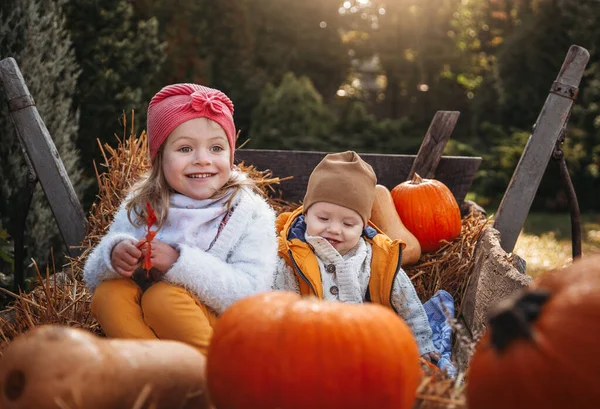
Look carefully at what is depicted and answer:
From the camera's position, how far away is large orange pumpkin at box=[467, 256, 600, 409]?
127cm

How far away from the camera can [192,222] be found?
265 cm

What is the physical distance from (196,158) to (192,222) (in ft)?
0.83

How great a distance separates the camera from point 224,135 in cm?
273

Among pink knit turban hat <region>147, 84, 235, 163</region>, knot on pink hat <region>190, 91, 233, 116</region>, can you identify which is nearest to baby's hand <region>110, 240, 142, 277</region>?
pink knit turban hat <region>147, 84, 235, 163</region>

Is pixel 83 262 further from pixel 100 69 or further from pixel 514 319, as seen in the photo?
pixel 100 69

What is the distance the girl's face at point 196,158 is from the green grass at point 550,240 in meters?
4.54

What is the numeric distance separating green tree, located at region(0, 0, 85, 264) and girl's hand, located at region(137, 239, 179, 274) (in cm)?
180

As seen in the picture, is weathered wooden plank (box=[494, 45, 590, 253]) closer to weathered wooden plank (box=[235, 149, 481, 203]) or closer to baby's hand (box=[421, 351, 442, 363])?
weathered wooden plank (box=[235, 149, 481, 203])

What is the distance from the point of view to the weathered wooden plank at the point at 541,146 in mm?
3525

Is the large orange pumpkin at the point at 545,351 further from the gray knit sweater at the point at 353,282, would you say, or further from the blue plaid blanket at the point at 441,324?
the gray knit sweater at the point at 353,282

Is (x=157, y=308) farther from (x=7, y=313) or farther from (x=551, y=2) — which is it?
(x=551, y=2)

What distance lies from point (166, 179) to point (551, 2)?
1100 cm

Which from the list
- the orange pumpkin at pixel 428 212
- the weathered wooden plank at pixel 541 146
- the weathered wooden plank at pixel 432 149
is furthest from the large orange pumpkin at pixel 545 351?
the weathered wooden plank at pixel 432 149

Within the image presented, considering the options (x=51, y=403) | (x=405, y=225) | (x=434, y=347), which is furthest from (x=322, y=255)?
(x=51, y=403)
